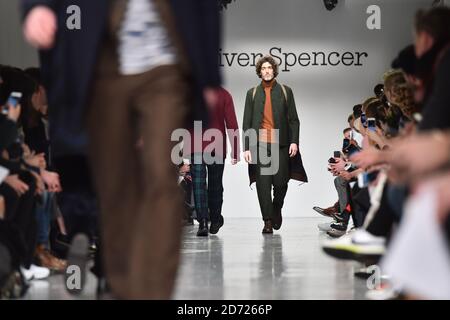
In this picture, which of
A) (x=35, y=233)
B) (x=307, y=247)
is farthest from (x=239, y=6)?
(x=35, y=233)

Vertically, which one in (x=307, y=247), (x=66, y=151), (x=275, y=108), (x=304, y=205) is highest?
(x=66, y=151)

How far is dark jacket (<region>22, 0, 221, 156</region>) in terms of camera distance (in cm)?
262

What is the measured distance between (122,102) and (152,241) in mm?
418

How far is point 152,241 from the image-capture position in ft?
8.21

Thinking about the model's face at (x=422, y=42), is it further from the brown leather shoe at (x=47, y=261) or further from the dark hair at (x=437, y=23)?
the brown leather shoe at (x=47, y=261)

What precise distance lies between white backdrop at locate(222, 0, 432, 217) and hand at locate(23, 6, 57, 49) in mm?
8588

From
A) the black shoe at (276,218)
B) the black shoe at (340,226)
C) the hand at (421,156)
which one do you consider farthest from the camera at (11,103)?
the black shoe at (340,226)

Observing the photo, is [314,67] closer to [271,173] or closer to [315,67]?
[315,67]

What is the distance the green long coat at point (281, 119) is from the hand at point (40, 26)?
17.0 ft

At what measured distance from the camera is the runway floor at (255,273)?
149 inches

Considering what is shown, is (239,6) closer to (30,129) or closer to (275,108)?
(275,108)

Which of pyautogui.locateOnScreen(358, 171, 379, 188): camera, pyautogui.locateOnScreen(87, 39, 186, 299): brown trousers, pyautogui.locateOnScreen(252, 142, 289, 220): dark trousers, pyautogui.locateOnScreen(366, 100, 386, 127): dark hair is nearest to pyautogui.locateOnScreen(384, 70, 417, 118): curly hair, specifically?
pyautogui.locateOnScreen(358, 171, 379, 188): camera

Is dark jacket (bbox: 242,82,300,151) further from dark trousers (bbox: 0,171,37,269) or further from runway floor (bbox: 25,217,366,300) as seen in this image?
dark trousers (bbox: 0,171,37,269)
